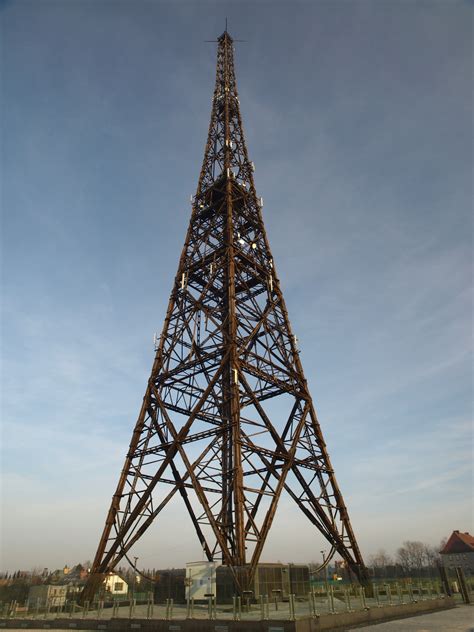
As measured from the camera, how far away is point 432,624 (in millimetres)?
13438

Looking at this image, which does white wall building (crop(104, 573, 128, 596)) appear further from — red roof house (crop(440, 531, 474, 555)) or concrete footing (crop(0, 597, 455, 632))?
red roof house (crop(440, 531, 474, 555))

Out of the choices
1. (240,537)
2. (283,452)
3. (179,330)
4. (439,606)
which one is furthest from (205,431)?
(439,606)

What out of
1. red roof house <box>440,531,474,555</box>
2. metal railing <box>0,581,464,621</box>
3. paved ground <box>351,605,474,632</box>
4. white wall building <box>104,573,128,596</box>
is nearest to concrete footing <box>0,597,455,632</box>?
metal railing <box>0,581,464,621</box>

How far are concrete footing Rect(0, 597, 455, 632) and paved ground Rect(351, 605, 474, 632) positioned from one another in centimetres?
51

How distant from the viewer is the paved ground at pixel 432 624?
12.3 meters

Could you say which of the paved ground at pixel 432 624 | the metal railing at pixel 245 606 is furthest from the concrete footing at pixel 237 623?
the paved ground at pixel 432 624

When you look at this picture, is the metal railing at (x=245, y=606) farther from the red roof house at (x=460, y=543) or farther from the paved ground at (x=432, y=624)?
the red roof house at (x=460, y=543)

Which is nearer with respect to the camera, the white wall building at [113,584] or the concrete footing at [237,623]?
the concrete footing at [237,623]

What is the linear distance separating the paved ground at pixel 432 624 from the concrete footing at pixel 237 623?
1.66 feet

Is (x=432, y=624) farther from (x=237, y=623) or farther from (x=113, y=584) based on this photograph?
(x=113, y=584)

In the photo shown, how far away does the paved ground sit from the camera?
12297 millimetres

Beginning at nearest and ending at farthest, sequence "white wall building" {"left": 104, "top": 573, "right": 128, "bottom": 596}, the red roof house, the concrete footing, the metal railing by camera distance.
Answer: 1. the concrete footing
2. the metal railing
3. "white wall building" {"left": 104, "top": 573, "right": 128, "bottom": 596}
4. the red roof house

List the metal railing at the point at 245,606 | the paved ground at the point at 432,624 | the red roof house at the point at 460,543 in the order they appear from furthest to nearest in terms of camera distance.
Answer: the red roof house at the point at 460,543
the metal railing at the point at 245,606
the paved ground at the point at 432,624

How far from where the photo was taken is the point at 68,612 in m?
16.7
